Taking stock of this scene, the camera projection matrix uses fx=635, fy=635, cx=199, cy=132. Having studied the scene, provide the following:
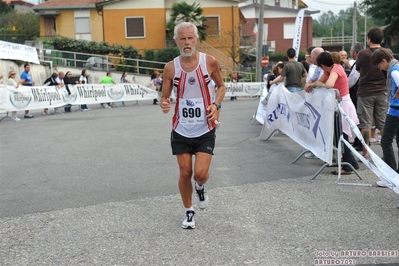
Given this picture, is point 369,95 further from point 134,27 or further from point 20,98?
point 134,27

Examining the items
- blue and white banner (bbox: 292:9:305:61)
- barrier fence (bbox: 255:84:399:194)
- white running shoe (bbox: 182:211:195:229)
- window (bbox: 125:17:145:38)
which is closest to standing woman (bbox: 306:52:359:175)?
barrier fence (bbox: 255:84:399:194)

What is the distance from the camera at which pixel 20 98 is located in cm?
2167

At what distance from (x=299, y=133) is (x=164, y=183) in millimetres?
3033

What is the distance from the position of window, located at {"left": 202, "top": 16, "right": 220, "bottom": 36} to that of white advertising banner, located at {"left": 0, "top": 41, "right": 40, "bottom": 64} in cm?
2655

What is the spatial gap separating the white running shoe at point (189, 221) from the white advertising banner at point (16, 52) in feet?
82.2

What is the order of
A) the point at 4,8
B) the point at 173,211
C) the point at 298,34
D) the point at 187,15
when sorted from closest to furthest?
the point at 173,211, the point at 298,34, the point at 187,15, the point at 4,8

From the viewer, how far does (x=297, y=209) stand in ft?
23.2

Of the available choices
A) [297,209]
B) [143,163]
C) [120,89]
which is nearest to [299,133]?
[143,163]

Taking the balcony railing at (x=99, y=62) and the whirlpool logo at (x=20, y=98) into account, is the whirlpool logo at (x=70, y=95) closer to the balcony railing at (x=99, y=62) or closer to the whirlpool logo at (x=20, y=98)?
the whirlpool logo at (x=20, y=98)

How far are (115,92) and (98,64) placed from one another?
15561 mm

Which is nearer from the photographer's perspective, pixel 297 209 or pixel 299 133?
pixel 297 209

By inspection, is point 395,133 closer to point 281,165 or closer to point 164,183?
point 281,165

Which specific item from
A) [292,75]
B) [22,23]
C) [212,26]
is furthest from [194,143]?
[22,23]

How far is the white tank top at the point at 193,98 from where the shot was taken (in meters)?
6.30
